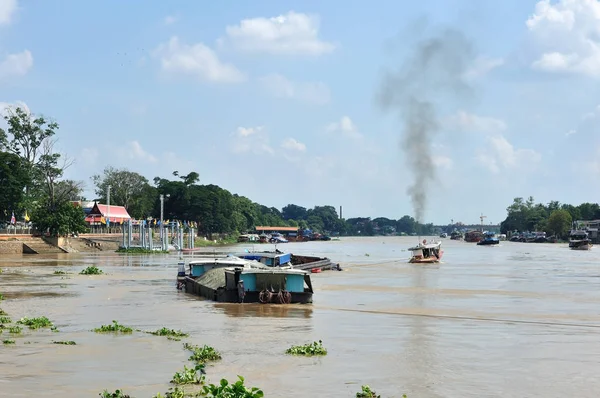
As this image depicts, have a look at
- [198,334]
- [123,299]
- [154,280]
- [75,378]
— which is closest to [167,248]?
[154,280]

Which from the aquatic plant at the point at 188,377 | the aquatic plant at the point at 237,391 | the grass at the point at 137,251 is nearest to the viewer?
the aquatic plant at the point at 237,391

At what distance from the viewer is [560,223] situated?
182m

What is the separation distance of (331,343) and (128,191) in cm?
12543

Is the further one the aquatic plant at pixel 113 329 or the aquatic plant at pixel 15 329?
the aquatic plant at pixel 113 329

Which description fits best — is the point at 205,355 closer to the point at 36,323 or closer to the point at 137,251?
the point at 36,323

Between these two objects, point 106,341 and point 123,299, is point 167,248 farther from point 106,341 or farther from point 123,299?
point 106,341

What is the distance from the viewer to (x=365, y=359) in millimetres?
16312

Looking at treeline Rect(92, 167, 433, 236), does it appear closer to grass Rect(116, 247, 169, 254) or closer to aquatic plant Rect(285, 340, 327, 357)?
grass Rect(116, 247, 169, 254)

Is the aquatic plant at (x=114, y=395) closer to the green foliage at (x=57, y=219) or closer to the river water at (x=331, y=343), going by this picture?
the river water at (x=331, y=343)

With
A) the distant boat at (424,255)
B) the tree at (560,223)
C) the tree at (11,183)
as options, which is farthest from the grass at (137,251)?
the tree at (560,223)

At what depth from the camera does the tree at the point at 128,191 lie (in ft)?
447

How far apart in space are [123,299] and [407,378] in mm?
18307

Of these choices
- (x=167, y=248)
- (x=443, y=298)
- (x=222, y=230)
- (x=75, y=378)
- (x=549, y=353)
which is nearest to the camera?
(x=75, y=378)

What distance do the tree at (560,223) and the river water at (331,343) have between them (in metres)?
154
